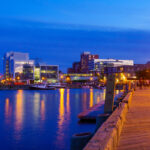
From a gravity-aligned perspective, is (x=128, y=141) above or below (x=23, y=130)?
above

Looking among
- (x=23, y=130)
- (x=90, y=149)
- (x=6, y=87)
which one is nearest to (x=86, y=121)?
(x=23, y=130)

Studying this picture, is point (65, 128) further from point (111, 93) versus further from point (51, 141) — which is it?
point (111, 93)

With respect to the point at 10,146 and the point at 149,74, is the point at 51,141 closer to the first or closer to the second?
the point at 10,146

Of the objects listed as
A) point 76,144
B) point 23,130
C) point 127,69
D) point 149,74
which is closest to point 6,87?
point 127,69

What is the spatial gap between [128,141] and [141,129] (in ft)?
6.31

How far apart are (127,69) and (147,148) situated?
181504 mm

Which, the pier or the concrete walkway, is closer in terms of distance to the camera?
the pier

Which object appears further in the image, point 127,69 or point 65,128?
point 127,69

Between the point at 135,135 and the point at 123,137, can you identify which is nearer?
the point at 123,137

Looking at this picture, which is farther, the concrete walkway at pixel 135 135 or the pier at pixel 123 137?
the concrete walkway at pixel 135 135

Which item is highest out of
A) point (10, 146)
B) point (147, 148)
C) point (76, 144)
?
point (147, 148)

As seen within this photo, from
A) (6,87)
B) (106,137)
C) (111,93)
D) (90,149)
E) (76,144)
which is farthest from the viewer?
(6,87)

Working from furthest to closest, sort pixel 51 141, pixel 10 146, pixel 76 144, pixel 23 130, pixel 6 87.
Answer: pixel 6 87 < pixel 23 130 < pixel 51 141 < pixel 10 146 < pixel 76 144

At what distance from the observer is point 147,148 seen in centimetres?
679
